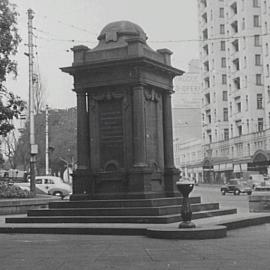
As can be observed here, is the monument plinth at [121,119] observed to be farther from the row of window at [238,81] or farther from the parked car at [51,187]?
the row of window at [238,81]

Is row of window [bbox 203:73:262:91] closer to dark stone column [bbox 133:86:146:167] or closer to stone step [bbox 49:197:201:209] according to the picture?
dark stone column [bbox 133:86:146:167]

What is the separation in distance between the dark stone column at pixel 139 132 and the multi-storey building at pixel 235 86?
57900 millimetres

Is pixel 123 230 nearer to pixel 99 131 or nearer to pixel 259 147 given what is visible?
pixel 99 131

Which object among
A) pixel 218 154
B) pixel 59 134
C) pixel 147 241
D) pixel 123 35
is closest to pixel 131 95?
pixel 123 35

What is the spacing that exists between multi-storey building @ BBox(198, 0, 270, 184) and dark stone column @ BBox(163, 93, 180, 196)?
183ft

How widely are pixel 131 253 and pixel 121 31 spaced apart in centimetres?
970

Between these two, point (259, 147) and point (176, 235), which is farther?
point (259, 147)

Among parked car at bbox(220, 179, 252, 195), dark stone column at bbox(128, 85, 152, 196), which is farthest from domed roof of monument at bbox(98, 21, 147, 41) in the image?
parked car at bbox(220, 179, 252, 195)

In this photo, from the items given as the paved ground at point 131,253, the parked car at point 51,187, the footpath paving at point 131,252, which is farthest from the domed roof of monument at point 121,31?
the parked car at point 51,187

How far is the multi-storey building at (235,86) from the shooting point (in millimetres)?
79125

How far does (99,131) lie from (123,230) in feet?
15.0

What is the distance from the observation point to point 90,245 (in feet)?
41.2

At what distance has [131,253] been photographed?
36.6 feet

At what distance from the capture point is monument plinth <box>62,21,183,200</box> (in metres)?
17.8
